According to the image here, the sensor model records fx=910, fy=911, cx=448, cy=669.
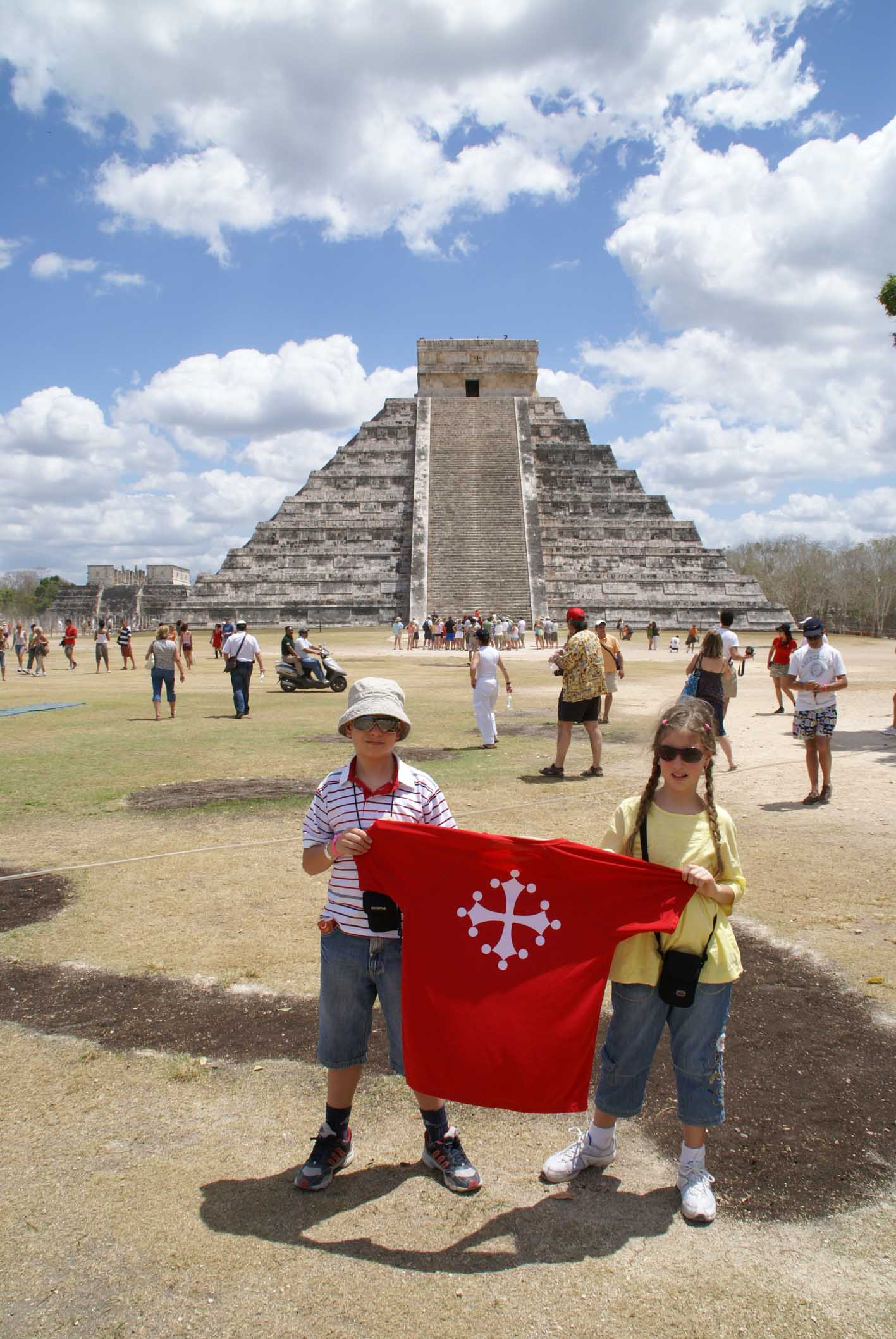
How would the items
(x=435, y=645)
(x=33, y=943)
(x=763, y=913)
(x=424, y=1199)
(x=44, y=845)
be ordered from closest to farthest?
1. (x=424, y=1199)
2. (x=33, y=943)
3. (x=763, y=913)
4. (x=44, y=845)
5. (x=435, y=645)

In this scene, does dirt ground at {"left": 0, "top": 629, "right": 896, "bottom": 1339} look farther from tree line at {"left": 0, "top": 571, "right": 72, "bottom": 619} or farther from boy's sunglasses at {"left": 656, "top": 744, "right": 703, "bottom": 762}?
tree line at {"left": 0, "top": 571, "right": 72, "bottom": 619}

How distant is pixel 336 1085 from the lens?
2.86 metres

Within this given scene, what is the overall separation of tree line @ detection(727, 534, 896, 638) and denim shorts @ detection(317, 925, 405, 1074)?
5532 cm

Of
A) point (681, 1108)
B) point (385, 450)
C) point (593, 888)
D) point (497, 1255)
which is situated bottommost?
point (497, 1255)

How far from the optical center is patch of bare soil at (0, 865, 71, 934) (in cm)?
505

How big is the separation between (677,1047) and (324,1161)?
114 cm

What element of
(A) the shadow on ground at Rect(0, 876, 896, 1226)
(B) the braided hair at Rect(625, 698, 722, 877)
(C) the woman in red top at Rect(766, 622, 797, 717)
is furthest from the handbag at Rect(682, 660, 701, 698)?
(B) the braided hair at Rect(625, 698, 722, 877)

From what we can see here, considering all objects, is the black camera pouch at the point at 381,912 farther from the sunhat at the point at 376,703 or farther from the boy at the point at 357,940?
the sunhat at the point at 376,703

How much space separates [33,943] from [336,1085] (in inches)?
101

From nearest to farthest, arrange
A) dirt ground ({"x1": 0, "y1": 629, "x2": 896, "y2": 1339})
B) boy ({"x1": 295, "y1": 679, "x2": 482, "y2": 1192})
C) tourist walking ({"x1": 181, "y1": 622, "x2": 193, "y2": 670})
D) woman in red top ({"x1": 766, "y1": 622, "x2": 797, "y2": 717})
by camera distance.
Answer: dirt ground ({"x1": 0, "y1": 629, "x2": 896, "y2": 1339}), boy ({"x1": 295, "y1": 679, "x2": 482, "y2": 1192}), woman in red top ({"x1": 766, "y1": 622, "x2": 797, "y2": 717}), tourist walking ({"x1": 181, "y1": 622, "x2": 193, "y2": 670})

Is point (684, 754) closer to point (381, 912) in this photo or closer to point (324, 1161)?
point (381, 912)

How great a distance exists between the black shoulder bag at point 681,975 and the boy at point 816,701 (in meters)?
5.37

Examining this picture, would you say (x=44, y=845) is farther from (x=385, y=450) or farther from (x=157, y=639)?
(x=385, y=450)

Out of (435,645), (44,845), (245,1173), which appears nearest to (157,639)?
(44,845)
